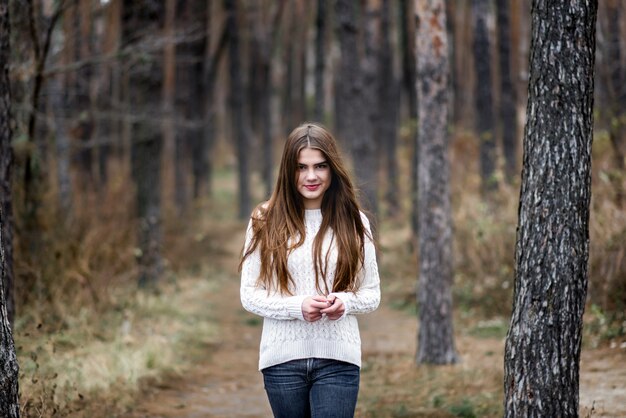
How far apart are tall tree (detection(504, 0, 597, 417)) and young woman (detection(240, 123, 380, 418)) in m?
1.02

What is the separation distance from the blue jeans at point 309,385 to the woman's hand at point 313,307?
0.74ft

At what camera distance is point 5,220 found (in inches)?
266

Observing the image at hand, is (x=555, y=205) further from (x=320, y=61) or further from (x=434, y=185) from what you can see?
(x=320, y=61)

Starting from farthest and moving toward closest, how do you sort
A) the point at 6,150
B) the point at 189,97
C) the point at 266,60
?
1. the point at 266,60
2. the point at 189,97
3. the point at 6,150

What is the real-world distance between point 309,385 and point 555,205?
163 centimetres

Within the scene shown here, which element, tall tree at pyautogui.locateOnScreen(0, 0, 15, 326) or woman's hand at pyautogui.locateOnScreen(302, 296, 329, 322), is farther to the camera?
tall tree at pyautogui.locateOnScreen(0, 0, 15, 326)

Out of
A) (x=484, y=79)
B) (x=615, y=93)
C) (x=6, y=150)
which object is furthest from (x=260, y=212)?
(x=484, y=79)

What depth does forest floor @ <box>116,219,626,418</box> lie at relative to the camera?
676 centimetres

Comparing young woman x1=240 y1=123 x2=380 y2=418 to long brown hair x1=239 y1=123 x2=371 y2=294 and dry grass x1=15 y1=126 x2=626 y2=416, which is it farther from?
dry grass x1=15 y1=126 x2=626 y2=416

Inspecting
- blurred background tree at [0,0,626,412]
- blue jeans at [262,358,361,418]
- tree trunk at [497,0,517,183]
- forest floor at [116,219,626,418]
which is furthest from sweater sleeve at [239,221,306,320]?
tree trunk at [497,0,517,183]

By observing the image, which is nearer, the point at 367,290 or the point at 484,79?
the point at 367,290

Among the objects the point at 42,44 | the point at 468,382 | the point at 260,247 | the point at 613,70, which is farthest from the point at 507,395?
the point at 613,70

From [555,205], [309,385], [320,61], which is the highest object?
[320,61]

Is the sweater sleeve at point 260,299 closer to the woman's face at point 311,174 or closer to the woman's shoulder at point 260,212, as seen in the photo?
the woman's shoulder at point 260,212
